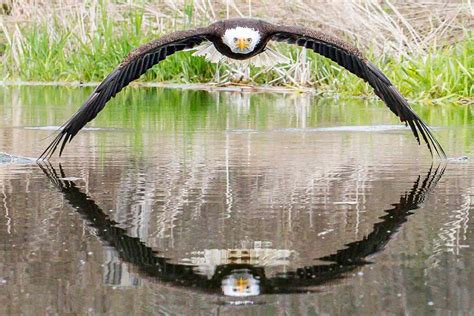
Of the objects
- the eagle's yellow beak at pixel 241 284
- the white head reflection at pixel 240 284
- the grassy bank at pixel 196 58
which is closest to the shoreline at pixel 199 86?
the grassy bank at pixel 196 58

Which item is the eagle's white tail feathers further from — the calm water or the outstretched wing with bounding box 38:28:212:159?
the outstretched wing with bounding box 38:28:212:159

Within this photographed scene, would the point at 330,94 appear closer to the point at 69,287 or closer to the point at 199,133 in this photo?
the point at 199,133

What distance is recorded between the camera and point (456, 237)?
5.91m

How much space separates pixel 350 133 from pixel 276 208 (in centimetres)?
441

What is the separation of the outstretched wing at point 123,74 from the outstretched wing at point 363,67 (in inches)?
31.4

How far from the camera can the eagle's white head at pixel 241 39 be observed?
9.72 m

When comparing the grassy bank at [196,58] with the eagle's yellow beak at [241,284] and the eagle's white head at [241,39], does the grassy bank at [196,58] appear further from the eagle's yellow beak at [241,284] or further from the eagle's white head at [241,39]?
the eagle's yellow beak at [241,284]

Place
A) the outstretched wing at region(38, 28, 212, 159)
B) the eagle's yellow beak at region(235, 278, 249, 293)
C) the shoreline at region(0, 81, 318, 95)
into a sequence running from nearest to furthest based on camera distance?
the eagle's yellow beak at region(235, 278, 249, 293) < the outstretched wing at region(38, 28, 212, 159) < the shoreline at region(0, 81, 318, 95)

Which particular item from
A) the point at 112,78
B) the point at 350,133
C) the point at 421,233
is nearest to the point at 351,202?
the point at 421,233

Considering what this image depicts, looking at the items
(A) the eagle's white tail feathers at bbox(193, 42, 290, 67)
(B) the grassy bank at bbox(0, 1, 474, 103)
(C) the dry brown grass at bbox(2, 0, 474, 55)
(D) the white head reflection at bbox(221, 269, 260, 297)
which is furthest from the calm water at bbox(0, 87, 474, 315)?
(C) the dry brown grass at bbox(2, 0, 474, 55)

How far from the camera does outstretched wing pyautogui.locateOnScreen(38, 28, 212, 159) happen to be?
8.80 meters

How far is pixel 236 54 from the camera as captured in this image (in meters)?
9.85

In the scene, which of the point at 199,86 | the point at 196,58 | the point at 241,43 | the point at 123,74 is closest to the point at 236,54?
the point at 241,43

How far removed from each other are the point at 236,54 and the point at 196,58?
30.7 ft
